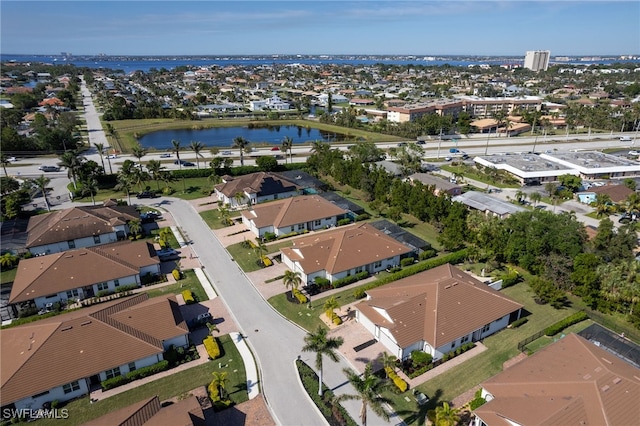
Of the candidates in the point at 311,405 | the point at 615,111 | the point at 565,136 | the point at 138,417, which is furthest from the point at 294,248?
the point at 615,111

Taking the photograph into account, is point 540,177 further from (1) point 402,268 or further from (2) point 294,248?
(2) point 294,248

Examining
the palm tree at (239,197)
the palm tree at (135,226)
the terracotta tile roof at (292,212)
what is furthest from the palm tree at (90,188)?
the terracotta tile roof at (292,212)

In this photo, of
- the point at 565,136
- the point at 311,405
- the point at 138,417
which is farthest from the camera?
the point at 565,136

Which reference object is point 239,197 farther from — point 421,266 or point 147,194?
point 421,266

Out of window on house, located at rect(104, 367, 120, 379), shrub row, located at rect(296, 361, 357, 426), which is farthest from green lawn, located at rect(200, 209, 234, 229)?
shrub row, located at rect(296, 361, 357, 426)

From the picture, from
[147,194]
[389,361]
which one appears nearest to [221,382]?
[389,361]

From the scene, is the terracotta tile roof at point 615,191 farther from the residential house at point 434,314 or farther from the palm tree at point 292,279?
the palm tree at point 292,279
